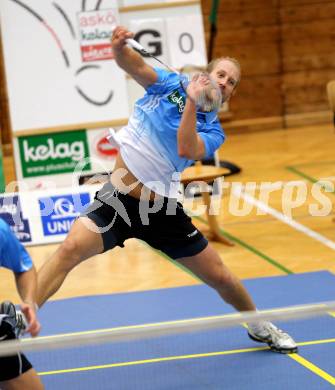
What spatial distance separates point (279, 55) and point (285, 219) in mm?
4893

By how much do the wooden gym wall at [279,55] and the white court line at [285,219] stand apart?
3.51m

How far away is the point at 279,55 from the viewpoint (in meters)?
14.6

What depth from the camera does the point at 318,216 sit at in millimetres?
10367

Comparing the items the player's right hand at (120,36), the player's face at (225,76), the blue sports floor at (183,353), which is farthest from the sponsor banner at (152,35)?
the player's right hand at (120,36)

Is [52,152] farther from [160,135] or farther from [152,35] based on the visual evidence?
[160,135]

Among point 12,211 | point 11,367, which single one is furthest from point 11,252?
point 12,211

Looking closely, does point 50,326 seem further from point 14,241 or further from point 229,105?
point 229,105

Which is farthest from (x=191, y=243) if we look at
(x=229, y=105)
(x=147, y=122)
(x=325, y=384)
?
(x=229, y=105)

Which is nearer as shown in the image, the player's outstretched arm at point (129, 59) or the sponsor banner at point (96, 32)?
the player's outstretched arm at point (129, 59)

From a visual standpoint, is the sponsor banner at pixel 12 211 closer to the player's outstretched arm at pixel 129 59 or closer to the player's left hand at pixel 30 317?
the player's outstretched arm at pixel 129 59

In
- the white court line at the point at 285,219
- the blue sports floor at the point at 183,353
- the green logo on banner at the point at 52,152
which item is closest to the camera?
the blue sports floor at the point at 183,353

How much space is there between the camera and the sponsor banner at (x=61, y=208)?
9695 millimetres

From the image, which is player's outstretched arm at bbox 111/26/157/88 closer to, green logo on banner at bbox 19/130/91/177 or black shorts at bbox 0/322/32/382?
black shorts at bbox 0/322/32/382

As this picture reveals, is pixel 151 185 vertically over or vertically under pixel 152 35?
under
